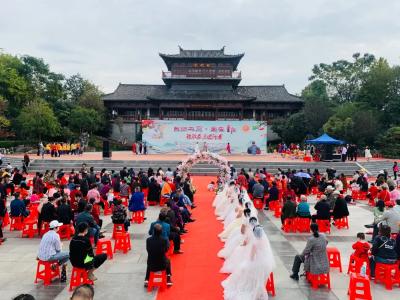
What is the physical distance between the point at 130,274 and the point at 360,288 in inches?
170

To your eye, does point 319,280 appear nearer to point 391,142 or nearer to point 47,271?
point 47,271

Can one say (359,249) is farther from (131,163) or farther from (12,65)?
(12,65)

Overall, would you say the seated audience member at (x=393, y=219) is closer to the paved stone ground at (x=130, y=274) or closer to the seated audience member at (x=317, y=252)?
the paved stone ground at (x=130, y=274)

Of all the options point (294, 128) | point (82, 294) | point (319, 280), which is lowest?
point (319, 280)

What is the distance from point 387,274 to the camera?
6590mm

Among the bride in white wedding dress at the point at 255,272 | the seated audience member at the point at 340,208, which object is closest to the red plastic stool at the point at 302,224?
the seated audience member at the point at 340,208

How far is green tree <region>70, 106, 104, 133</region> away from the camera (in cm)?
4091

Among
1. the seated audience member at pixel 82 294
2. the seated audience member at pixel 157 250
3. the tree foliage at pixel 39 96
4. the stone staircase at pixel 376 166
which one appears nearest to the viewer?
the seated audience member at pixel 82 294

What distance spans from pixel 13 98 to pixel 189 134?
71.8 ft

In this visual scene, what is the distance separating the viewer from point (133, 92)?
48250 millimetres

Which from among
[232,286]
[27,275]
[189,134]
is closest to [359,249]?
[232,286]

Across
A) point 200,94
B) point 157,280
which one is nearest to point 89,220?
Answer: point 157,280

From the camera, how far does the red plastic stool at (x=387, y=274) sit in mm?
6551

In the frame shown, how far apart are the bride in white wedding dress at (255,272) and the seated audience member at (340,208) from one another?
18.5ft
